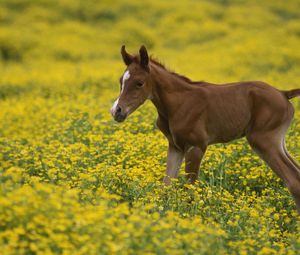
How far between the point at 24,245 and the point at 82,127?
6293 mm

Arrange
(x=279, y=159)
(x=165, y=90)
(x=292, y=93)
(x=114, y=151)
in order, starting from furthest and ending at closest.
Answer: (x=114, y=151)
(x=292, y=93)
(x=165, y=90)
(x=279, y=159)

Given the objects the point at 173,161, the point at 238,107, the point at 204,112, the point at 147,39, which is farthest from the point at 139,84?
the point at 147,39

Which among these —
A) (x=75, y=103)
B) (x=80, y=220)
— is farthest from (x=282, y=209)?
(x=75, y=103)

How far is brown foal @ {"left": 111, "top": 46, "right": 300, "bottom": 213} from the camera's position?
725 centimetres

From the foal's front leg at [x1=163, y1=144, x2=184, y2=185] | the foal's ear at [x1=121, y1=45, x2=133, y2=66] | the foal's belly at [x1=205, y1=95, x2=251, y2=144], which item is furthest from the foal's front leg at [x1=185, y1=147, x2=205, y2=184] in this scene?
the foal's ear at [x1=121, y1=45, x2=133, y2=66]

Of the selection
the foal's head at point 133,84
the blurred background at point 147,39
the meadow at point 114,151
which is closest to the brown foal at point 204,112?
the foal's head at point 133,84

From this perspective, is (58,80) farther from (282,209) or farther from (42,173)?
(282,209)

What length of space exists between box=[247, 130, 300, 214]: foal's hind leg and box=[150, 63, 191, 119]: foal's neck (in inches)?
43.3

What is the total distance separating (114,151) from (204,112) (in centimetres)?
201

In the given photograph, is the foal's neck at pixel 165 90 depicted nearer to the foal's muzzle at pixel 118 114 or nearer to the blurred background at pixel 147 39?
the foal's muzzle at pixel 118 114

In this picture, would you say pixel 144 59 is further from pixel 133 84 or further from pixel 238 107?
pixel 238 107

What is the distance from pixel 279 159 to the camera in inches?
289

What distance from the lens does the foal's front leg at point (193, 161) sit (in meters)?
7.32

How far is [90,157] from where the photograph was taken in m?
8.80
